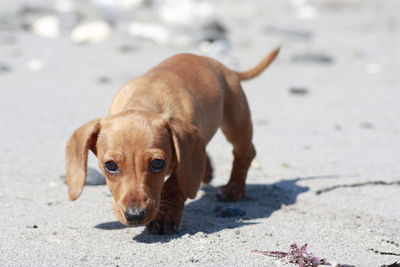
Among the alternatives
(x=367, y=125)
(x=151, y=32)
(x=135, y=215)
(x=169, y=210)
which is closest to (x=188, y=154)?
(x=169, y=210)

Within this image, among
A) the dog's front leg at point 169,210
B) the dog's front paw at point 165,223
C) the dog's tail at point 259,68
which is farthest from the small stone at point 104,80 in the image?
the dog's front paw at point 165,223

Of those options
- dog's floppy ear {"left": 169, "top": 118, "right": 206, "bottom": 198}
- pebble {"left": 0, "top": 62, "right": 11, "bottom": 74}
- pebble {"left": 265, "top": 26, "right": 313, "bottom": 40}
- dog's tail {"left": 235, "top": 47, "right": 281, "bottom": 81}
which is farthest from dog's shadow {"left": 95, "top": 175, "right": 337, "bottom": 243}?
pebble {"left": 265, "top": 26, "right": 313, "bottom": 40}

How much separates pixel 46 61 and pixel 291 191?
17.9ft

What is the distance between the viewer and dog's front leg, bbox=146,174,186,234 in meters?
4.32

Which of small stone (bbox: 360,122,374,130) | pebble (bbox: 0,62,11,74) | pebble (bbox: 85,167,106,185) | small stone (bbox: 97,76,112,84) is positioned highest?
pebble (bbox: 85,167,106,185)

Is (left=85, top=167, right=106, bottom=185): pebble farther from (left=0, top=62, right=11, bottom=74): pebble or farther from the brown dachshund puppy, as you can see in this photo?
(left=0, top=62, right=11, bottom=74): pebble

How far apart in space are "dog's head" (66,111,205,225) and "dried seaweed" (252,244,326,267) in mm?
655

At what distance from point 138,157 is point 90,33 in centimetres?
790

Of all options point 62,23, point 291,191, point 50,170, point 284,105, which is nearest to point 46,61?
point 62,23

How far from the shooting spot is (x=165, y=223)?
4312 millimetres

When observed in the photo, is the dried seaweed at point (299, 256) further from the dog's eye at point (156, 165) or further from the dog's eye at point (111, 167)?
the dog's eye at point (111, 167)

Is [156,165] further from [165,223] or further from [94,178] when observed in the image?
[94,178]

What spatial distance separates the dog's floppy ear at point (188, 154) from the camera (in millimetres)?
4145

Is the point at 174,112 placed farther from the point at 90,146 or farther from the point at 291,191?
the point at 291,191
